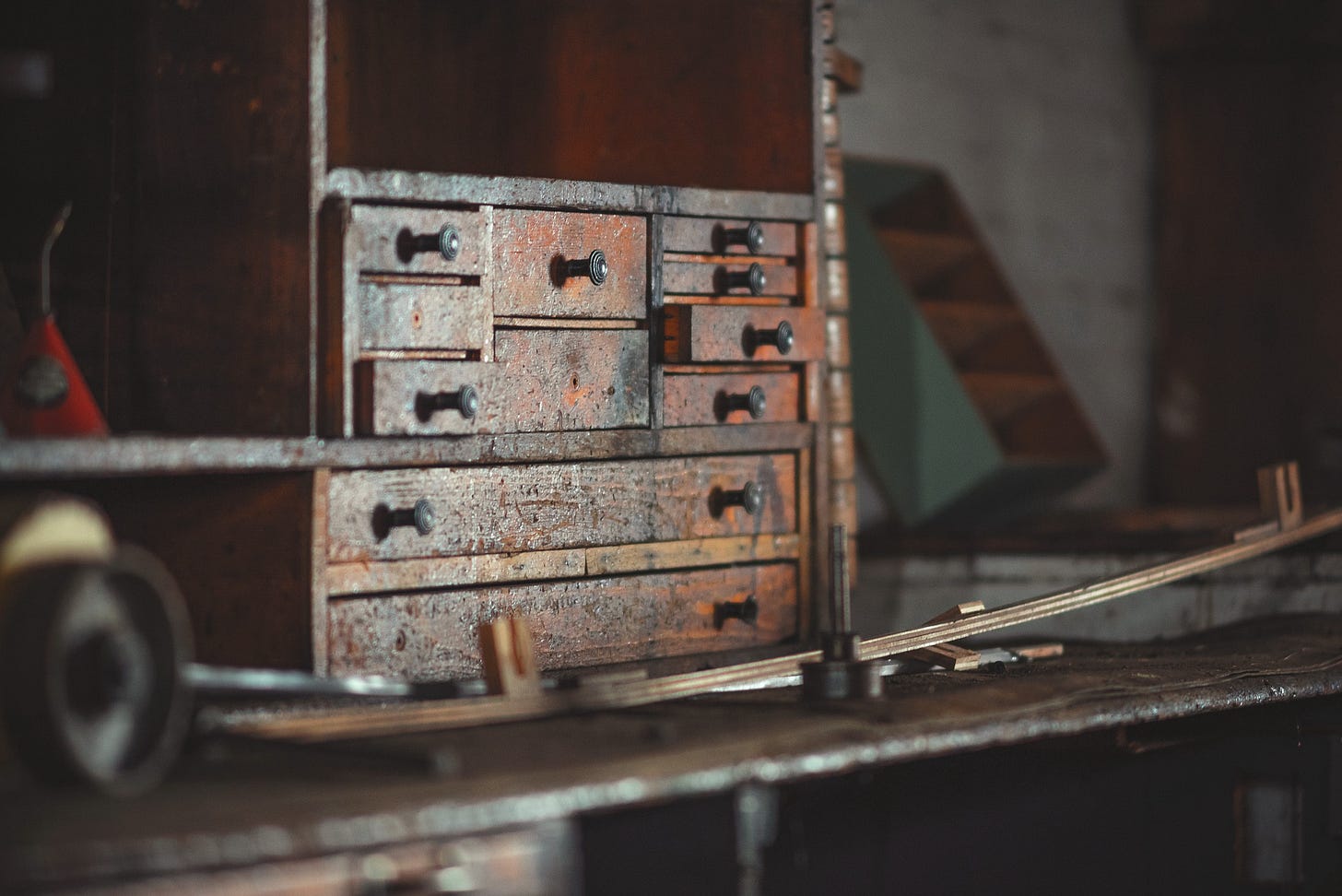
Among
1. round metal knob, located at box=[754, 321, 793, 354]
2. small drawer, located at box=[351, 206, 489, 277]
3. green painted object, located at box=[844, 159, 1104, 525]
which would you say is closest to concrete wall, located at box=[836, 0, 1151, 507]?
green painted object, located at box=[844, 159, 1104, 525]

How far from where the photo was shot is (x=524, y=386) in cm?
268

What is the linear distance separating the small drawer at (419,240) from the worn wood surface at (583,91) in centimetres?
63

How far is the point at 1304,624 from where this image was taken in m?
3.54

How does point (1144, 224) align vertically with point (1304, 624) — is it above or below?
above

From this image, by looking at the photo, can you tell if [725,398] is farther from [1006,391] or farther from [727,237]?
[1006,391]

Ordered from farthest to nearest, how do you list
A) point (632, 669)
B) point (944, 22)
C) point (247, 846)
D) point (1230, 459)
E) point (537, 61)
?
1. point (1230, 459)
2. point (944, 22)
3. point (537, 61)
4. point (632, 669)
5. point (247, 846)

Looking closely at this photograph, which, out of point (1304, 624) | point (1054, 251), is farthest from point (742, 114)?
point (1054, 251)

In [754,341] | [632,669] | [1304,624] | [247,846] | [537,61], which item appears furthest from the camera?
[1304,624]

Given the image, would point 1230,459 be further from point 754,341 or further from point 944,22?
point 754,341

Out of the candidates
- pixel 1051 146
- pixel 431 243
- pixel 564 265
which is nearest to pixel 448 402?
pixel 431 243

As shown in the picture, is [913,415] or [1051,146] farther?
[1051,146]

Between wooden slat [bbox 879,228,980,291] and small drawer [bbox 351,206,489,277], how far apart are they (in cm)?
275

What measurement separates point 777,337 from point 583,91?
0.66 m

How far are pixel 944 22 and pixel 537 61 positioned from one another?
2.82 metres
